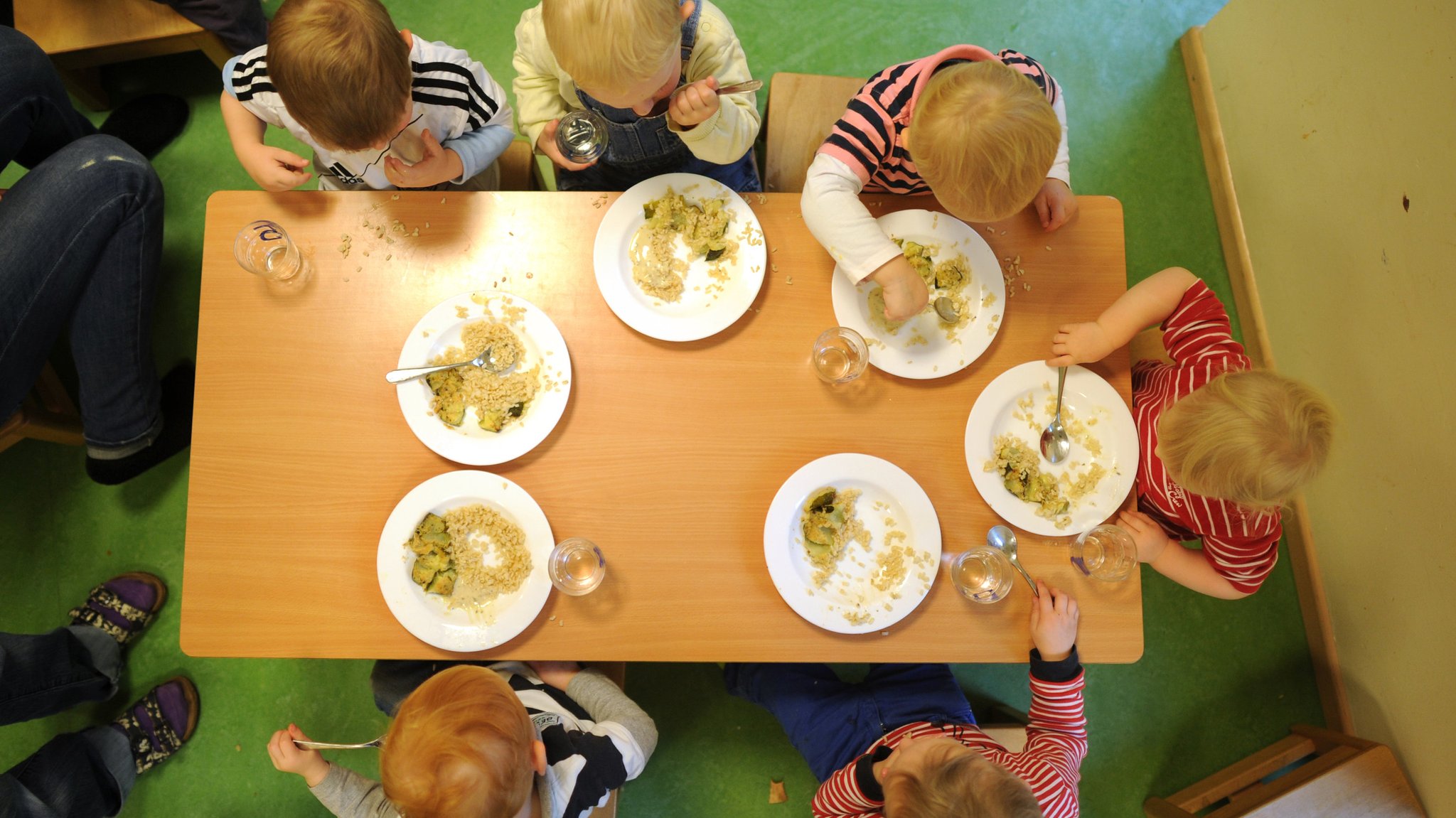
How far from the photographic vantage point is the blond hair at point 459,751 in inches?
45.1

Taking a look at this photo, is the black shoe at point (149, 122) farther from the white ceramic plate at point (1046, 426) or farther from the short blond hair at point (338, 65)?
the white ceramic plate at point (1046, 426)

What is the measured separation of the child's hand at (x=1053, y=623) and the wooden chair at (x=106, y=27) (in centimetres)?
228

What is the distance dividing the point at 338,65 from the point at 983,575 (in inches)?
49.9

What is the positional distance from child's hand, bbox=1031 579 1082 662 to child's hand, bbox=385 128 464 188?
127 centimetres

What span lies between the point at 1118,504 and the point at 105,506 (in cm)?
245

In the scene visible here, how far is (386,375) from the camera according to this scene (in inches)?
50.3

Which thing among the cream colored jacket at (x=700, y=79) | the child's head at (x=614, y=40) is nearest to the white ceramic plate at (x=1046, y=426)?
the cream colored jacket at (x=700, y=79)

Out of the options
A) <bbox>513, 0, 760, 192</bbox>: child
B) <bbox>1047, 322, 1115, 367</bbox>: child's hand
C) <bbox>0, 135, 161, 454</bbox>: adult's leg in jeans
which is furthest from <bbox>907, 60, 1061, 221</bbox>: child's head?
<bbox>0, 135, 161, 454</bbox>: adult's leg in jeans

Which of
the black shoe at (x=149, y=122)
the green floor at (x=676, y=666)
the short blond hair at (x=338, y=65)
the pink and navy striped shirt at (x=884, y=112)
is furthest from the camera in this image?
the black shoe at (x=149, y=122)

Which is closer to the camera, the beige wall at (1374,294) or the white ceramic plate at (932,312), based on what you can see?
the white ceramic plate at (932,312)

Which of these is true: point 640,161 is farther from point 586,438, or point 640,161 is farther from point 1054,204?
point 1054,204

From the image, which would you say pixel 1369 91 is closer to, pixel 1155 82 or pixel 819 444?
pixel 1155 82

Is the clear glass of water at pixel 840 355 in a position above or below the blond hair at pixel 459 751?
above

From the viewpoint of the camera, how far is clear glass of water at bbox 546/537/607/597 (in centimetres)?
123
